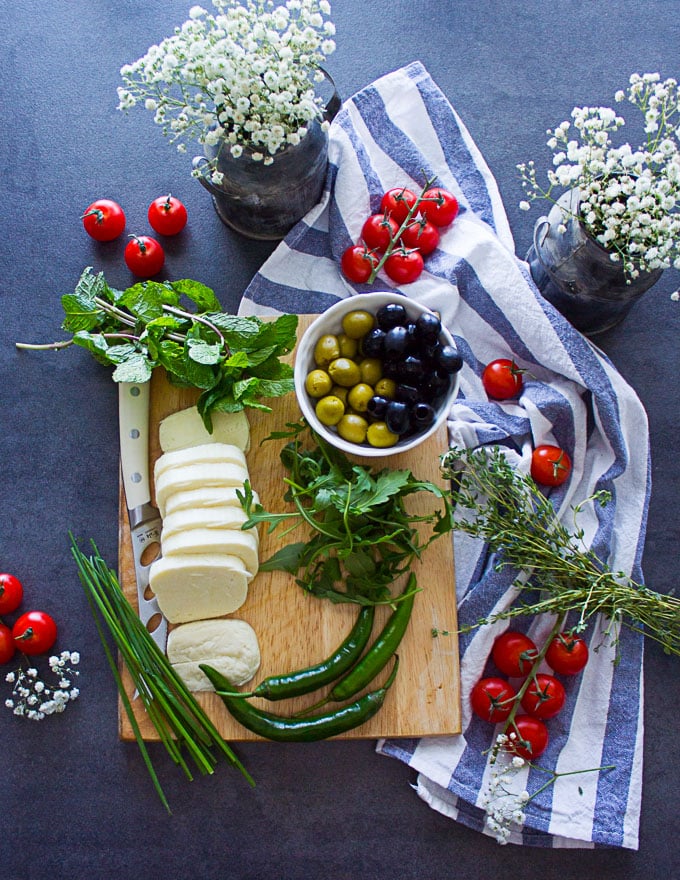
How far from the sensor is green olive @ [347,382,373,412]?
162 cm

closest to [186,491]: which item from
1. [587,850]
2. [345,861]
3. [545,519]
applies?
A: [545,519]

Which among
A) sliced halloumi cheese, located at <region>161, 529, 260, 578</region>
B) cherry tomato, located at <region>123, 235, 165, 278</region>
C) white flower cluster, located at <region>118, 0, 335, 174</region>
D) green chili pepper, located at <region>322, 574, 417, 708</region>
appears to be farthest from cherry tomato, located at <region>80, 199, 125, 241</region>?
green chili pepper, located at <region>322, 574, 417, 708</region>

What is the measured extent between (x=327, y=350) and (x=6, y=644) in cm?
109

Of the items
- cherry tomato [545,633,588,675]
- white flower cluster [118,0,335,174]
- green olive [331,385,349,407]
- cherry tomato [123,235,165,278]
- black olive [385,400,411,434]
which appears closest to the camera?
white flower cluster [118,0,335,174]

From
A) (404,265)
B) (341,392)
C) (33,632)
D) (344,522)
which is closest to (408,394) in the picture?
(341,392)

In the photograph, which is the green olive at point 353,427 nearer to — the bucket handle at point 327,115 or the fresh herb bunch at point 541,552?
the fresh herb bunch at point 541,552

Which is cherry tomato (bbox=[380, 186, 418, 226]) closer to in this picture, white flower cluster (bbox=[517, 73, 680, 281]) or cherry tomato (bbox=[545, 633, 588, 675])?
white flower cluster (bbox=[517, 73, 680, 281])

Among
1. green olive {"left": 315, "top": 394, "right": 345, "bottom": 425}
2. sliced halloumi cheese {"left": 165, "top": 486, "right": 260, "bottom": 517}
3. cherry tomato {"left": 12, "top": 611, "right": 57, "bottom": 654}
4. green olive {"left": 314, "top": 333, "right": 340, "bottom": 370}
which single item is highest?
green olive {"left": 314, "top": 333, "right": 340, "bottom": 370}

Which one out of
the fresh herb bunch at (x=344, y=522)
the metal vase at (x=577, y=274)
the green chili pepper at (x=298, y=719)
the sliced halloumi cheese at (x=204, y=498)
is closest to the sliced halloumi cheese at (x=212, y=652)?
the green chili pepper at (x=298, y=719)

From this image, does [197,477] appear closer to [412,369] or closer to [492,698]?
[412,369]

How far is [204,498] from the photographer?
1657mm

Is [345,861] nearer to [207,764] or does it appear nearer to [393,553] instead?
[207,764]

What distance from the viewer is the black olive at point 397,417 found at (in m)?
1.56

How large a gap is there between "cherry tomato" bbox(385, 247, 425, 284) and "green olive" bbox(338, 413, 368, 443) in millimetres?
452
